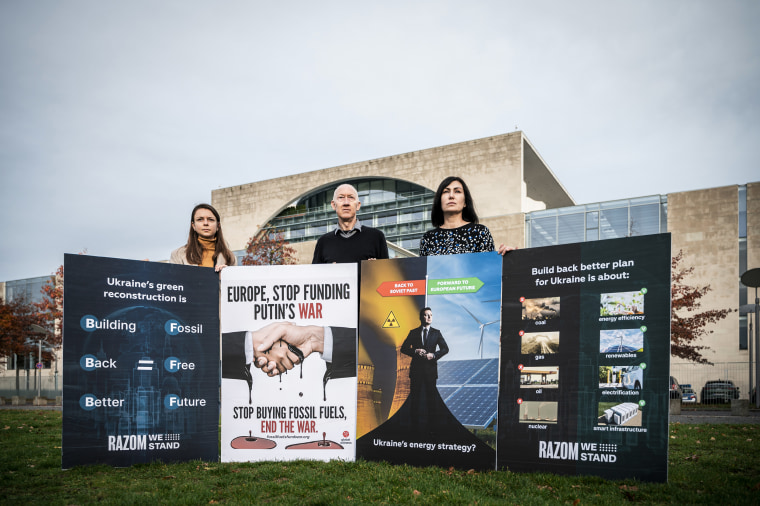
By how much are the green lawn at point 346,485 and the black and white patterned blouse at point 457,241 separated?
213 cm

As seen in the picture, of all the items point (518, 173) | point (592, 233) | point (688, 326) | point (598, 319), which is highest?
point (518, 173)

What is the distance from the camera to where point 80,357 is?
18.0 ft

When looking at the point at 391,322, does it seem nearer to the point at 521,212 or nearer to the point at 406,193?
the point at 521,212

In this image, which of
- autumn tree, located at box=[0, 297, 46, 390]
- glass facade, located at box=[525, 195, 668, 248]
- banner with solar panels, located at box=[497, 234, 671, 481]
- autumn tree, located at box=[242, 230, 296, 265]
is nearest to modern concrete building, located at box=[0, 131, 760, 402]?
glass facade, located at box=[525, 195, 668, 248]

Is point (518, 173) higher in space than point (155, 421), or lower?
higher

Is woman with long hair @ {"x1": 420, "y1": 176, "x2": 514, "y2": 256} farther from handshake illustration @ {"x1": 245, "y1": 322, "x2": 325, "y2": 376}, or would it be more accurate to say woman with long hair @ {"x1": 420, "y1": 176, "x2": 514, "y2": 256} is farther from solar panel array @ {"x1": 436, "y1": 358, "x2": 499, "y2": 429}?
handshake illustration @ {"x1": 245, "y1": 322, "x2": 325, "y2": 376}

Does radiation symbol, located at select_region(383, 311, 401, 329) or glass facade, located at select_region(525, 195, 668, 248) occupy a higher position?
glass facade, located at select_region(525, 195, 668, 248)

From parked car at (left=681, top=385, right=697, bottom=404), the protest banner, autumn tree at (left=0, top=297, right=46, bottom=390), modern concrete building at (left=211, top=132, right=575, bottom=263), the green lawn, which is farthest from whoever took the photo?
modern concrete building at (left=211, top=132, right=575, bottom=263)

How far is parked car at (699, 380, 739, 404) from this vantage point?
853 inches

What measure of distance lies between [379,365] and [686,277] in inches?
1213

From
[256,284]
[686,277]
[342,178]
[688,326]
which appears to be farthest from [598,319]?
[342,178]

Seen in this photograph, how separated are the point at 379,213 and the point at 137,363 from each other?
3956 centimetres

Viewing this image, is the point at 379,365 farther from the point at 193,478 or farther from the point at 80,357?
the point at 80,357

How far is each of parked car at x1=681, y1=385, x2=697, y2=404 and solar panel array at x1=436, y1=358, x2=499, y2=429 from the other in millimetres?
21104
